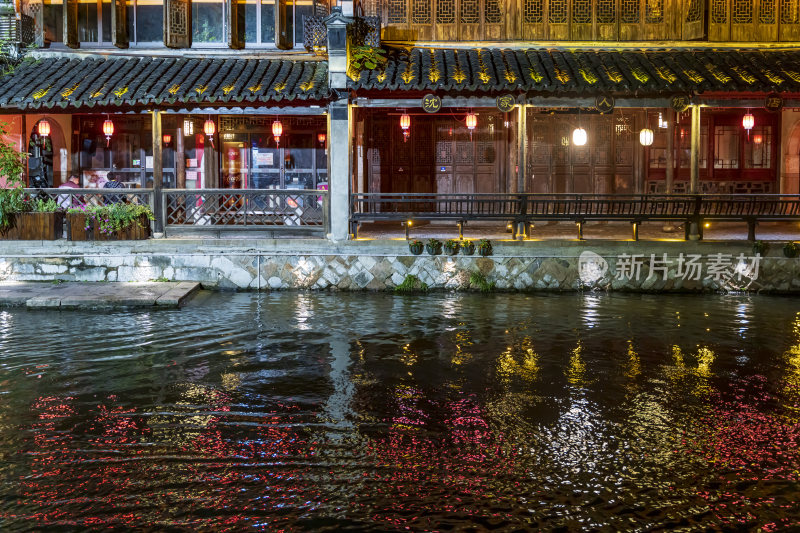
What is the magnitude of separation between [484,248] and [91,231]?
27.6ft

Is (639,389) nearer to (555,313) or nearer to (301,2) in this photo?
(555,313)

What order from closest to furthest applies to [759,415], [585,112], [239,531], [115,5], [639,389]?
[239,531] → [759,415] → [639,389] → [115,5] → [585,112]

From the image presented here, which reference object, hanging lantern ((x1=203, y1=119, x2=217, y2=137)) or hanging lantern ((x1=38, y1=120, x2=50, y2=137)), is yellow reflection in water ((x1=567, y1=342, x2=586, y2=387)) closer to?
hanging lantern ((x1=203, y1=119, x2=217, y2=137))

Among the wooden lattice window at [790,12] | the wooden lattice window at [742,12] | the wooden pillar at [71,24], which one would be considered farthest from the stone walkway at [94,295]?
the wooden lattice window at [790,12]

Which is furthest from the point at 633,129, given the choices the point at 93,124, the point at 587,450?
the point at 587,450

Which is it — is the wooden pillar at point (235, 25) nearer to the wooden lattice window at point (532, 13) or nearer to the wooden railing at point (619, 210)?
the wooden railing at point (619, 210)

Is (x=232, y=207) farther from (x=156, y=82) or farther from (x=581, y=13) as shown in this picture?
(x=581, y=13)

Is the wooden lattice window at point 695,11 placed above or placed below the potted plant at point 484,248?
above

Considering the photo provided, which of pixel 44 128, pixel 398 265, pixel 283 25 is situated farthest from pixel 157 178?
pixel 398 265

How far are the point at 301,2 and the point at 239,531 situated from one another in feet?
56.1

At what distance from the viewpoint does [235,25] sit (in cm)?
1970

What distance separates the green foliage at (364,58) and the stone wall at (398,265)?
3.89 meters

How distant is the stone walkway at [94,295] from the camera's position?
14.4 metres

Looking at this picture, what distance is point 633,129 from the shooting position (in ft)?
71.1
